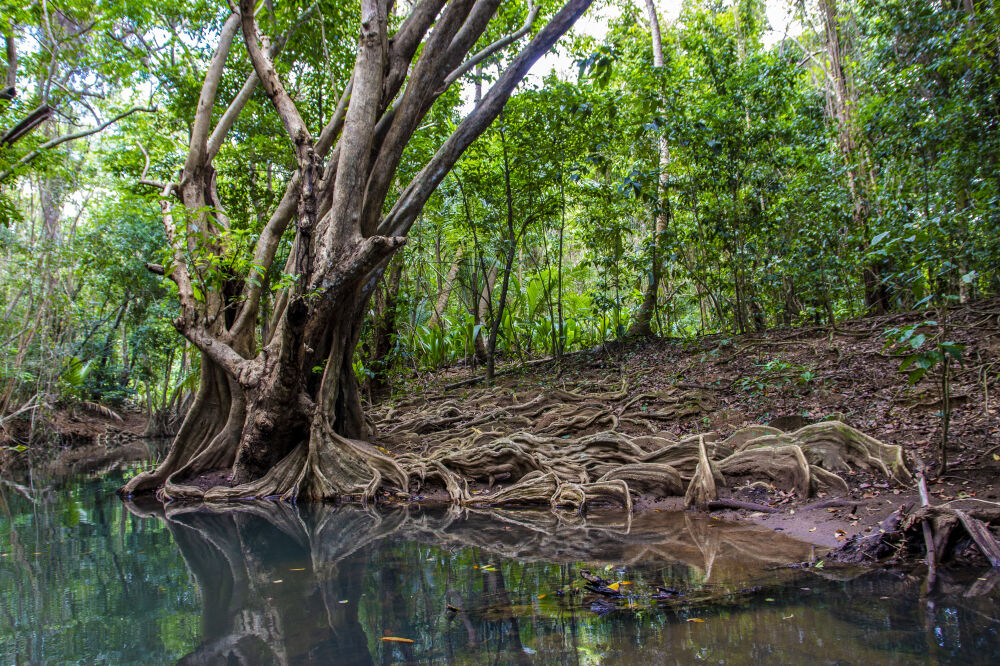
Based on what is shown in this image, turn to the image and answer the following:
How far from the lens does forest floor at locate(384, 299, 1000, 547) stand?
173 inches

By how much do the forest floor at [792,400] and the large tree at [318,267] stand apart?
1310 millimetres

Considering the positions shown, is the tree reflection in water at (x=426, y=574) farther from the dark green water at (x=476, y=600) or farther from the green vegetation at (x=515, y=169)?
the green vegetation at (x=515, y=169)

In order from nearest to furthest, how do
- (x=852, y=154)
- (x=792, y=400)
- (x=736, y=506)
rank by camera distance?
1. (x=736, y=506)
2. (x=792, y=400)
3. (x=852, y=154)

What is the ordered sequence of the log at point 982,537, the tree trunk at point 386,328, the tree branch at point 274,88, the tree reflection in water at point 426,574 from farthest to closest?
the tree trunk at point 386,328, the tree branch at point 274,88, the log at point 982,537, the tree reflection in water at point 426,574

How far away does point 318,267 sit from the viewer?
235 inches

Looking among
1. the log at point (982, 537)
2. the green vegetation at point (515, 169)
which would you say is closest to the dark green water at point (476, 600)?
the log at point (982, 537)

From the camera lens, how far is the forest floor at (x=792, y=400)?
4391 mm

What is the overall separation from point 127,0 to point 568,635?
880 centimetres

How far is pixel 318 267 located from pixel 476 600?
3828 mm

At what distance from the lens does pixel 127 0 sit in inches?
299

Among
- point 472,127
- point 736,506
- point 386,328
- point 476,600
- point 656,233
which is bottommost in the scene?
point 476,600

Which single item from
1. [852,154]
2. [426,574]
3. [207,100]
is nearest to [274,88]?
[207,100]

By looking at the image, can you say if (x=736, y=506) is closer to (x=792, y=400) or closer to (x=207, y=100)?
(x=792, y=400)

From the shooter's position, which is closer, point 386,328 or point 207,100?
point 207,100
